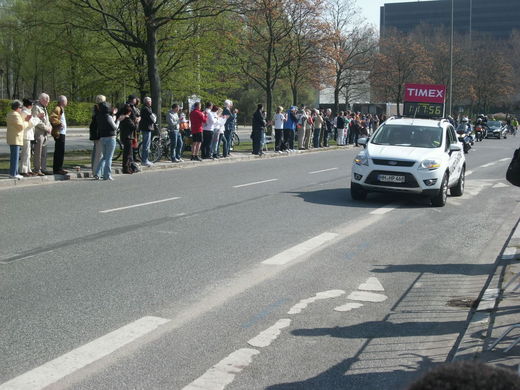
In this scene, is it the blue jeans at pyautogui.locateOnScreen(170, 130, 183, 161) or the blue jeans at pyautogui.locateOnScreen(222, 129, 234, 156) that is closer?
the blue jeans at pyautogui.locateOnScreen(170, 130, 183, 161)

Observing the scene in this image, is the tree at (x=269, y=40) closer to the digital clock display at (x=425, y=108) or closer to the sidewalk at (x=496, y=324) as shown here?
the digital clock display at (x=425, y=108)

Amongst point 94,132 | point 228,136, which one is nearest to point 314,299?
point 94,132

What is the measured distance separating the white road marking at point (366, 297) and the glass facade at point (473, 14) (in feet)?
502

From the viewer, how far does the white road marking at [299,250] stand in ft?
26.3

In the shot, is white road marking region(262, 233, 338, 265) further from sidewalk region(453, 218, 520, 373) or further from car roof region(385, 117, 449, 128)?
car roof region(385, 117, 449, 128)

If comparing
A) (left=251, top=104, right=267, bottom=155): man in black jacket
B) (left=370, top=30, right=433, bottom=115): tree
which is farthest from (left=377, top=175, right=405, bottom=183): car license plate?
(left=370, top=30, right=433, bottom=115): tree

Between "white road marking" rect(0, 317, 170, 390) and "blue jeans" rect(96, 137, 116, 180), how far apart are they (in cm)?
1175

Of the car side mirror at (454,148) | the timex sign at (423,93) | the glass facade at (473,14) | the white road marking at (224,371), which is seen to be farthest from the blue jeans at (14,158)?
the glass facade at (473,14)

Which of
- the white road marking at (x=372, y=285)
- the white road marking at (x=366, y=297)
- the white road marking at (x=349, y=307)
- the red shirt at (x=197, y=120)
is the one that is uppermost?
the red shirt at (x=197, y=120)

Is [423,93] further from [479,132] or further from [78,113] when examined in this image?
[78,113]

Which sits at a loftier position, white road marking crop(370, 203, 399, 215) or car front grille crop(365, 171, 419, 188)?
car front grille crop(365, 171, 419, 188)

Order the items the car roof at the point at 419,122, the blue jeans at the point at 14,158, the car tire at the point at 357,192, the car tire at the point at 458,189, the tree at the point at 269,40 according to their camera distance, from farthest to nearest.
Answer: the tree at the point at 269,40 < the car tire at the point at 458,189 < the blue jeans at the point at 14,158 < the car roof at the point at 419,122 < the car tire at the point at 357,192

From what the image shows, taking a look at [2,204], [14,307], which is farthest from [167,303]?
[2,204]

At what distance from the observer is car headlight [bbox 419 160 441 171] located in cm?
1346
